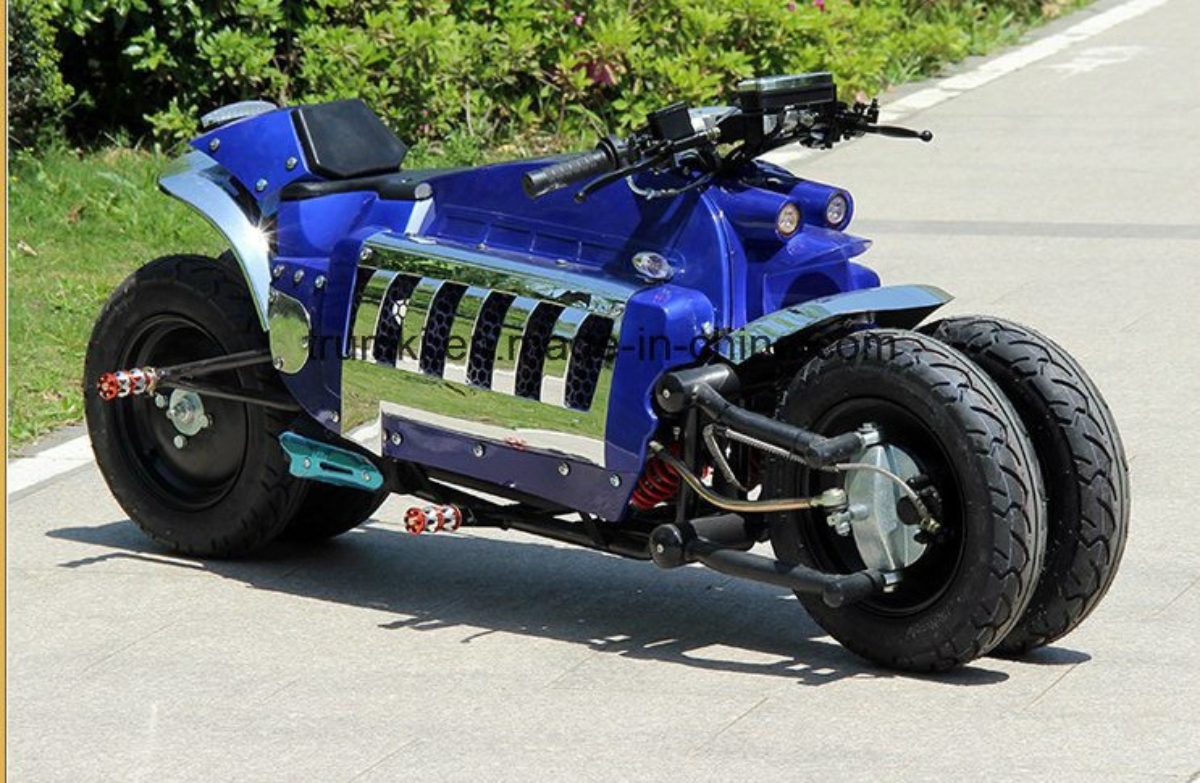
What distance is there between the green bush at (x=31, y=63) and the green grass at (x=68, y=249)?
13.8 inches

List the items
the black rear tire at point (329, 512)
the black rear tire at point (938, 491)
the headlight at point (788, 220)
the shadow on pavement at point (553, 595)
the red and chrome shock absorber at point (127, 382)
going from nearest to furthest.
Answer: the black rear tire at point (938, 491) → the headlight at point (788, 220) → the shadow on pavement at point (553, 595) → the red and chrome shock absorber at point (127, 382) → the black rear tire at point (329, 512)

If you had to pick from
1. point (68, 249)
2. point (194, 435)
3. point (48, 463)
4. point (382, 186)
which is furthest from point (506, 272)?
point (68, 249)

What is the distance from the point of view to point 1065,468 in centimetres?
500

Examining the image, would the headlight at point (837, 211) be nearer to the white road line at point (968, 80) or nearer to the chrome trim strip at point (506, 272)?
the chrome trim strip at point (506, 272)

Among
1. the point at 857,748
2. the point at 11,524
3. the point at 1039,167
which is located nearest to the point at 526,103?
the point at 1039,167

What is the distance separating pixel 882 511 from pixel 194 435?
7.05 feet

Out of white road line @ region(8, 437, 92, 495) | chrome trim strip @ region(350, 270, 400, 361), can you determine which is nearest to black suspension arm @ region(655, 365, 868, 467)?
chrome trim strip @ region(350, 270, 400, 361)

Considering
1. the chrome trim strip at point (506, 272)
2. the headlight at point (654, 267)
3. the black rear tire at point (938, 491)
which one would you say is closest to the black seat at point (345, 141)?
the chrome trim strip at point (506, 272)

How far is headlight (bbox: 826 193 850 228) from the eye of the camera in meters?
5.37

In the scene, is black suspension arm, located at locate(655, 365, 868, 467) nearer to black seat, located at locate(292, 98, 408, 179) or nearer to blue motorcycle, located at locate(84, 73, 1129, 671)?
blue motorcycle, located at locate(84, 73, 1129, 671)

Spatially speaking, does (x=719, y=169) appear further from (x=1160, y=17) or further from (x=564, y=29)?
(x=1160, y=17)

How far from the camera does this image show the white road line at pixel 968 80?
7430mm

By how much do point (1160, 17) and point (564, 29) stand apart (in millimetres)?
5387

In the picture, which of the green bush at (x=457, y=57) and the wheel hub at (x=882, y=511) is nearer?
the wheel hub at (x=882, y=511)
